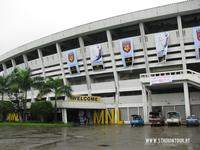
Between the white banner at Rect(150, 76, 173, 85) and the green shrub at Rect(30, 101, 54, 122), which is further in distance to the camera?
the green shrub at Rect(30, 101, 54, 122)

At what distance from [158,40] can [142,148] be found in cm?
3391

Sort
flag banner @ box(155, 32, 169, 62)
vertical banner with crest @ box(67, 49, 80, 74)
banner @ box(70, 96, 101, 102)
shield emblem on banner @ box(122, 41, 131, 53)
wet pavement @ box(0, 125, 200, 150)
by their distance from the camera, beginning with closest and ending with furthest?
wet pavement @ box(0, 125, 200, 150), flag banner @ box(155, 32, 169, 62), banner @ box(70, 96, 101, 102), shield emblem on banner @ box(122, 41, 131, 53), vertical banner with crest @ box(67, 49, 80, 74)

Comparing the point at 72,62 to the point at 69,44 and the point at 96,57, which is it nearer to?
the point at 96,57

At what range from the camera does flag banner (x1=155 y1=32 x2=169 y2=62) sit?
44.8 metres

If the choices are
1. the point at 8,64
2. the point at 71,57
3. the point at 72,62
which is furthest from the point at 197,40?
the point at 8,64

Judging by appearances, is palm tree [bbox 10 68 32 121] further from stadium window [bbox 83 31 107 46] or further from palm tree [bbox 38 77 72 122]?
stadium window [bbox 83 31 107 46]

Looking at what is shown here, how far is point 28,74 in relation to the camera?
147 ft

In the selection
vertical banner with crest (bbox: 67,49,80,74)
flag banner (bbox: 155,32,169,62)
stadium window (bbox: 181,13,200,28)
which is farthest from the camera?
vertical banner with crest (bbox: 67,49,80,74)

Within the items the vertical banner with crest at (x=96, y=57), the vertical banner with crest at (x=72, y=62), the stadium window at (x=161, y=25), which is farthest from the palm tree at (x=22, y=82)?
the stadium window at (x=161, y=25)

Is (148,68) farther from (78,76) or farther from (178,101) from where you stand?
(78,76)

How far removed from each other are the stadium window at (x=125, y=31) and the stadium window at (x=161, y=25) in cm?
254

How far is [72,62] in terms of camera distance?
54344 mm

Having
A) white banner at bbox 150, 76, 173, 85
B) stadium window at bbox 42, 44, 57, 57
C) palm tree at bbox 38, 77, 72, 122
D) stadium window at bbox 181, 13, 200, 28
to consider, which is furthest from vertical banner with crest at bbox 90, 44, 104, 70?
stadium window at bbox 181, 13, 200, 28

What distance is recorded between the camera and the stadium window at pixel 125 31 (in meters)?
52.2
